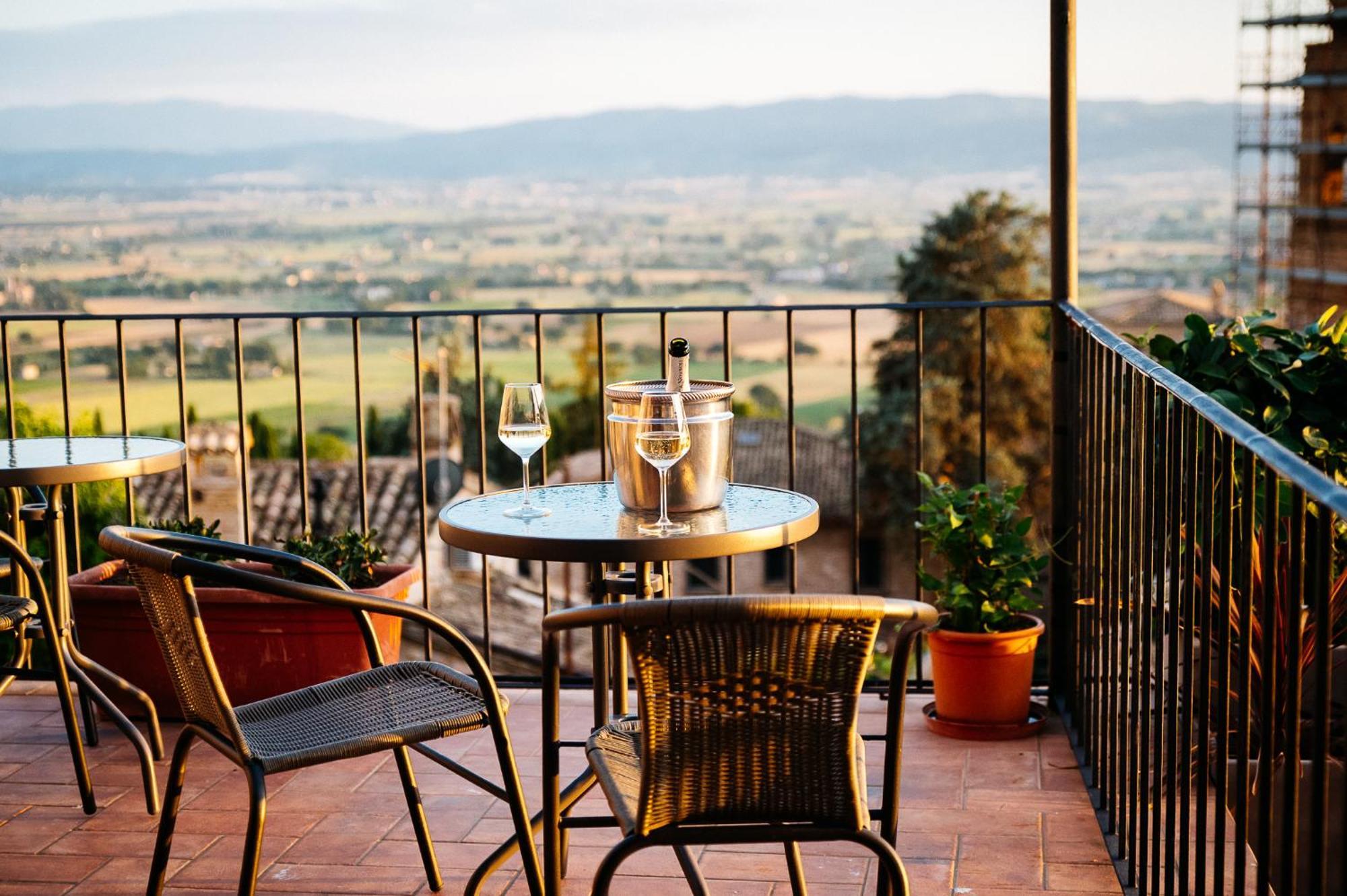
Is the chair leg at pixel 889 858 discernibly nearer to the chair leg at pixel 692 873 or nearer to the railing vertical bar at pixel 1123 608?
the chair leg at pixel 692 873

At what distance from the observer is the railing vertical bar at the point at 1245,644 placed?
1.51 metres

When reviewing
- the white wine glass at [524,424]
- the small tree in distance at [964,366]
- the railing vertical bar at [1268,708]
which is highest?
the white wine glass at [524,424]

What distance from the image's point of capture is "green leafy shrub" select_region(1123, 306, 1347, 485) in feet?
10.7

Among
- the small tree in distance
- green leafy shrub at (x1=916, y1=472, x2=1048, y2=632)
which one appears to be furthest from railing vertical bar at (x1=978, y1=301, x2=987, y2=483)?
the small tree in distance

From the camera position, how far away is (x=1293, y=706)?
1.45 m

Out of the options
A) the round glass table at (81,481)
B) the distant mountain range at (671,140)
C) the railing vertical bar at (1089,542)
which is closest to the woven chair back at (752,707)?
the railing vertical bar at (1089,542)

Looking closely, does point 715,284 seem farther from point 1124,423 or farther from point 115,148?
point 1124,423

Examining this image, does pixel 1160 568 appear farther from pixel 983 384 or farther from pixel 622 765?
pixel 983 384

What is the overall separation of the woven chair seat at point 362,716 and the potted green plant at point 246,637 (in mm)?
1075

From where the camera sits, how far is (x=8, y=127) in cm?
2702

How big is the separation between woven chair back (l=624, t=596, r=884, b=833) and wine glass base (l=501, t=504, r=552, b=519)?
0.77 m

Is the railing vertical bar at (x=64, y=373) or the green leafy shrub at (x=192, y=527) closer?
the green leafy shrub at (x=192, y=527)

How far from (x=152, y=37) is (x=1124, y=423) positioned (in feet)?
107

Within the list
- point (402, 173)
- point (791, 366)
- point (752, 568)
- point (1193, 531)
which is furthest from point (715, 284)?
point (1193, 531)
